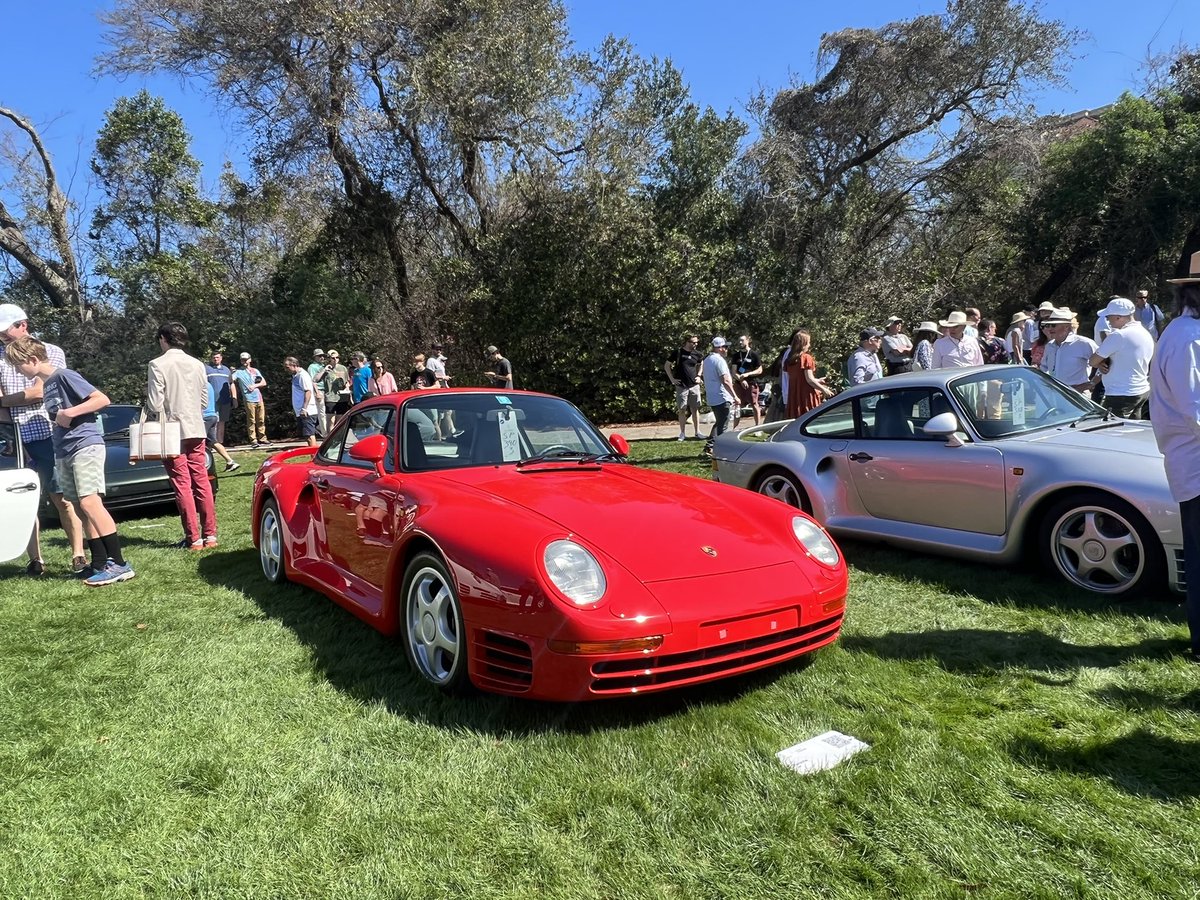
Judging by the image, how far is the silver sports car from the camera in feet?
13.9

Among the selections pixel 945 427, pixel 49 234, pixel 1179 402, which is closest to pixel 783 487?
pixel 945 427

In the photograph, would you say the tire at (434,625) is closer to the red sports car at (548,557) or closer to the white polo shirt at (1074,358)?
the red sports car at (548,557)

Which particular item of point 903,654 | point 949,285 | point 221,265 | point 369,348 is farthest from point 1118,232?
point 221,265

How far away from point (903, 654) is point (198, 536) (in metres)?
5.67

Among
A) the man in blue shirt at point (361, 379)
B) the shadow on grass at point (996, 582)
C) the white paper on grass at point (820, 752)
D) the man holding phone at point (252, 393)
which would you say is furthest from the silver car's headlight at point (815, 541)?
the man holding phone at point (252, 393)

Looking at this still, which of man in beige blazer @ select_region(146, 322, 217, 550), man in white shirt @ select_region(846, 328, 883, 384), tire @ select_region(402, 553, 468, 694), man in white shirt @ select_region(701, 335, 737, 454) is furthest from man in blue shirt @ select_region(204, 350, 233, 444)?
tire @ select_region(402, 553, 468, 694)

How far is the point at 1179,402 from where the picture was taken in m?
3.27

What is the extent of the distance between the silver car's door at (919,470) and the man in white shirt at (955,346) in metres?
3.77

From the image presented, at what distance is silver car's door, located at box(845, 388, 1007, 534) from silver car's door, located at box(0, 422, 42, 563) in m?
5.35

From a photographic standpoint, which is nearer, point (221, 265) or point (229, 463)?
point (229, 463)

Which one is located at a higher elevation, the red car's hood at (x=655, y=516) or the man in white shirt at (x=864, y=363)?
the man in white shirt at (x=864, y=363)

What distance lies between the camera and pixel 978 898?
80.3 inches

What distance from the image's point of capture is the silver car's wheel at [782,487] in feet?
19.6

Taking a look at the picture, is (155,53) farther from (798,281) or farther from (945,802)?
(945,802)
